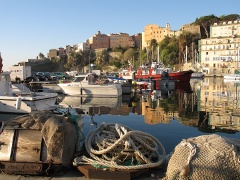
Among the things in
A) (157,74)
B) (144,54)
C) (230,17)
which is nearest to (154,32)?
(144,54)

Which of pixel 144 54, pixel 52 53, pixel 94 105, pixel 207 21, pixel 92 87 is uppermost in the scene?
pixel 207 21

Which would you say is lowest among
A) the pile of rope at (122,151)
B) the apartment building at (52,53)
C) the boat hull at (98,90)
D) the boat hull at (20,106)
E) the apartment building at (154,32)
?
the pile of rope at (122,151)

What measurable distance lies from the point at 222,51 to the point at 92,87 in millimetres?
68288

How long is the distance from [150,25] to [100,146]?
142094 mm

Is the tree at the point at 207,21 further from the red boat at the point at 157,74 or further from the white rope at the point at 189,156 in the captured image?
the white rope at the point at 189,156

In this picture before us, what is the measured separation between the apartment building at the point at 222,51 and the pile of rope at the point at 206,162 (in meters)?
81.4

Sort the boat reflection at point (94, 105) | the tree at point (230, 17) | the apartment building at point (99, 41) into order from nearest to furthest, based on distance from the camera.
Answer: the boat reflection at point (94, 105)
the tree at point (230, 17)
the apartment building at point (99, 41)

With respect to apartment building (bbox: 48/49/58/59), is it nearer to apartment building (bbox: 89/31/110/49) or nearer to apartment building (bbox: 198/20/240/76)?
apartment building (bbox: 89/31/110/49)

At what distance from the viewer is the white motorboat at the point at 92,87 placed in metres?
29.7

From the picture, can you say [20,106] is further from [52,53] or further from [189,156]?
[52,53]

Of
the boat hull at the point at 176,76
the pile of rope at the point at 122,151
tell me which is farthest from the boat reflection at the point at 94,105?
the boat hull at the point at 176,76

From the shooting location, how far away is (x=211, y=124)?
14031 mm

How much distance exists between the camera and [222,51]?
8825 cm

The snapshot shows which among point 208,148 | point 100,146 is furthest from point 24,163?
point 208,148
